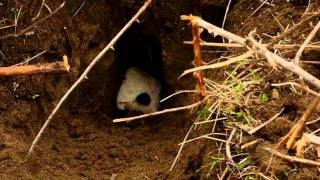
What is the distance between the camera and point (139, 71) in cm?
321

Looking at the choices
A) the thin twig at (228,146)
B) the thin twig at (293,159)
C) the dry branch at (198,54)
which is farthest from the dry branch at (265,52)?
the thin twig at (228,146)

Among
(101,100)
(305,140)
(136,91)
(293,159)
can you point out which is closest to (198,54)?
(293,159)

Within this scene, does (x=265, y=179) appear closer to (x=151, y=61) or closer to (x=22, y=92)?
(x=22, y=92)

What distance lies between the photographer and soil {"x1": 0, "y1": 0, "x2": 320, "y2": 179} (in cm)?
218

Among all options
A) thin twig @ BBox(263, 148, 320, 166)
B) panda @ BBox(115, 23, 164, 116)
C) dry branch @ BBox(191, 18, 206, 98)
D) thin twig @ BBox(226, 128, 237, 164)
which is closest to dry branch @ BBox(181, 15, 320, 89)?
dry branch @ BBox(191, 18, 206, 98)

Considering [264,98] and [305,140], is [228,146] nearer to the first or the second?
[264,98]

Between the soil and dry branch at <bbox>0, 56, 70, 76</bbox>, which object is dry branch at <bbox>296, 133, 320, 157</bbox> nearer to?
the soil

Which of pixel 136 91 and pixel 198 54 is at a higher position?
pixel 198 54

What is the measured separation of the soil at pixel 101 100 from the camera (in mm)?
2180

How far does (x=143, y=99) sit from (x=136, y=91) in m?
0.06

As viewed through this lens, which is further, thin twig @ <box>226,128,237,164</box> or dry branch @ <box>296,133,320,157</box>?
thin twig @ <box>226,128,237,164</box>

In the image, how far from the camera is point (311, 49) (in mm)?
2018

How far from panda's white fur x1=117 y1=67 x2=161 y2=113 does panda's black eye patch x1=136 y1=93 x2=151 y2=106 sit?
0.01m

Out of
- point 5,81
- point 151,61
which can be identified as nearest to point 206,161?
point 5,81
